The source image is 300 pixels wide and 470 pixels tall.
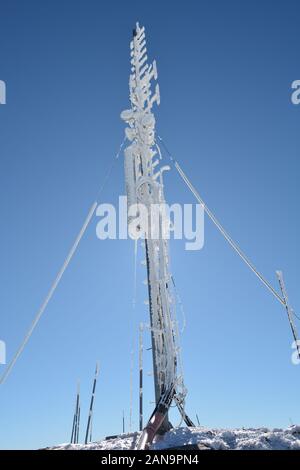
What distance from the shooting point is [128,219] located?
450 inches

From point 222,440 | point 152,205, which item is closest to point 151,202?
point 152,205

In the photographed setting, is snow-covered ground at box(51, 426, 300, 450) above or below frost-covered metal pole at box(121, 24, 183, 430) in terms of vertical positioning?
below

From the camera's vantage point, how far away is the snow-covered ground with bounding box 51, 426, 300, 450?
23.8ft

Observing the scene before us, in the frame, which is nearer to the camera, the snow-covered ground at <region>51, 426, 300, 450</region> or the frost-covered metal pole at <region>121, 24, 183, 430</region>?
the snow-covered ground at <region>51, 426, 300, 450</region>

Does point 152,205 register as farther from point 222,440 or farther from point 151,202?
point 222,440

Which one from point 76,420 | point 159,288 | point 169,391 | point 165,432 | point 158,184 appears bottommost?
point 76,420

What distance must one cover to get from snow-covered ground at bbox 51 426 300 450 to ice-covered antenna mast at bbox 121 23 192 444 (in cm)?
91

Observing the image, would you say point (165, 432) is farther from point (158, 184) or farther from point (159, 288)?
point (158, 184)

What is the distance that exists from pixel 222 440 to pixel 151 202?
6.61 m

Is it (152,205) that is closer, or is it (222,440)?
(222,440)

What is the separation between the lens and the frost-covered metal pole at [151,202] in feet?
32.9

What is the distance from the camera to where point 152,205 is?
11578 millimetres
